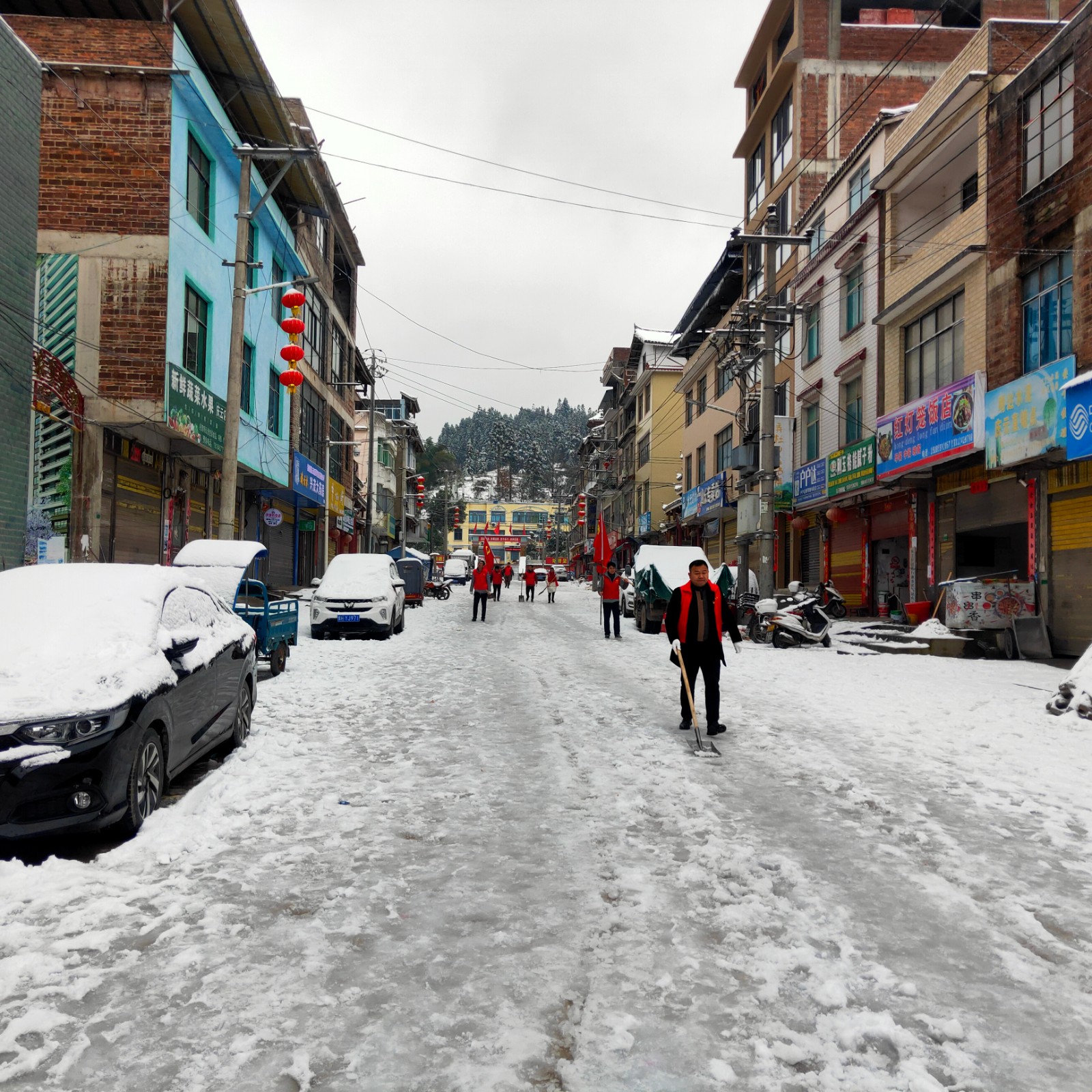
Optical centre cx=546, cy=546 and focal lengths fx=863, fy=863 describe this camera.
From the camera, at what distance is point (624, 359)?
238 feet

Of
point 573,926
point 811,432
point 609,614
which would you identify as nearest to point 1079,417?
point 609,614

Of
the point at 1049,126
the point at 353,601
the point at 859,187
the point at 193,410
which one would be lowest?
the point at 353,601

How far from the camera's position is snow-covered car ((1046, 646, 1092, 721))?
878 centimetres

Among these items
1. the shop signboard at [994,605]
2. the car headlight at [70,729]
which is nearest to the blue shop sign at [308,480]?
the shop signboard at [994,605]

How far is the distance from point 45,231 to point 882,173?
19595 mm

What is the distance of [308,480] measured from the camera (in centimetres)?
3309

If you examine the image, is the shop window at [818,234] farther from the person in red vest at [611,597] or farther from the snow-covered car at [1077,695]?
the snow-covered car at [1077,695]

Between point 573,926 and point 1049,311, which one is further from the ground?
point 1049,311

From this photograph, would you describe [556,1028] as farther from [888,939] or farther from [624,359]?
[624,359]

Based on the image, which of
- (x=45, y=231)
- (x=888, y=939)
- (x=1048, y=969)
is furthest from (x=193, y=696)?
(x=45, y=231)

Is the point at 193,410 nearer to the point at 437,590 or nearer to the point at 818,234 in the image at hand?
the point at 818,234

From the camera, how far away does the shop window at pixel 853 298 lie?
81.0 feet

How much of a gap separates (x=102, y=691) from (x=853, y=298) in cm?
2490

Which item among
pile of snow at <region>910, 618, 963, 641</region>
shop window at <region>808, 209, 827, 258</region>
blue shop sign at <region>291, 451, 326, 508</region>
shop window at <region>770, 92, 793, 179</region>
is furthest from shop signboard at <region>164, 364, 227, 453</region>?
shop window at <region>770, 92, 793, 179</region>
